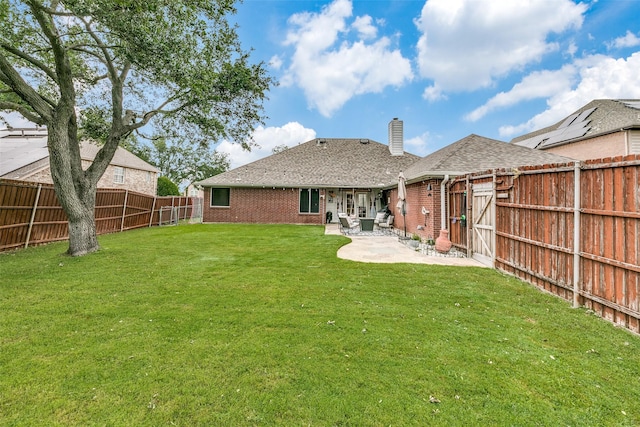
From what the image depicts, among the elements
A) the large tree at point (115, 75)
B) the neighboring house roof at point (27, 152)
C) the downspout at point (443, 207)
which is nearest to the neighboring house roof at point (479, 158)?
the downspout at point (443, 207)

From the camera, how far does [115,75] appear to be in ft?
27.7

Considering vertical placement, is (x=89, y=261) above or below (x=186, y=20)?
below

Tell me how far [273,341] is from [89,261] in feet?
20.4

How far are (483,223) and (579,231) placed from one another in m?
3.05

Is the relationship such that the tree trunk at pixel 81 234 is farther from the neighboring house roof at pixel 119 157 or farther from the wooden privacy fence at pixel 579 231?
the neighboring house roof at pixel 119 157

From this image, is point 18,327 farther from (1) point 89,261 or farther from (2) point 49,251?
(2) point 49,251

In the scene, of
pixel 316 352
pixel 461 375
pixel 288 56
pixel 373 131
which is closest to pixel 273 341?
pixel 316 352

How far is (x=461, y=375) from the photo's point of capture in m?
2.55

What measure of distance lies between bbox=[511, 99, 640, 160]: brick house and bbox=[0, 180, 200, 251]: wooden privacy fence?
79.6 feet

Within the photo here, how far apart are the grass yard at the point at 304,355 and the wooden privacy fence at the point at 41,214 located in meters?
3.91

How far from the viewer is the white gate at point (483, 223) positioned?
265 inches

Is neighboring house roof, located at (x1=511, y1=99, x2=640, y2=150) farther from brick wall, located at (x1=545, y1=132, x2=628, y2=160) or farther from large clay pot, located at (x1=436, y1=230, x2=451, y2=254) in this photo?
large clay pot, located at (x1=436, y1=230, x2=451, y2=254)

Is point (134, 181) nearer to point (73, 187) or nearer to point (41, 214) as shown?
point (41, 214)

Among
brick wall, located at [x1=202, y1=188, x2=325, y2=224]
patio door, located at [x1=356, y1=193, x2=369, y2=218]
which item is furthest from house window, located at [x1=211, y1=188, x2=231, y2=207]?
patio door, located at [x1=356, y1=193, x2=369, y2=218]
